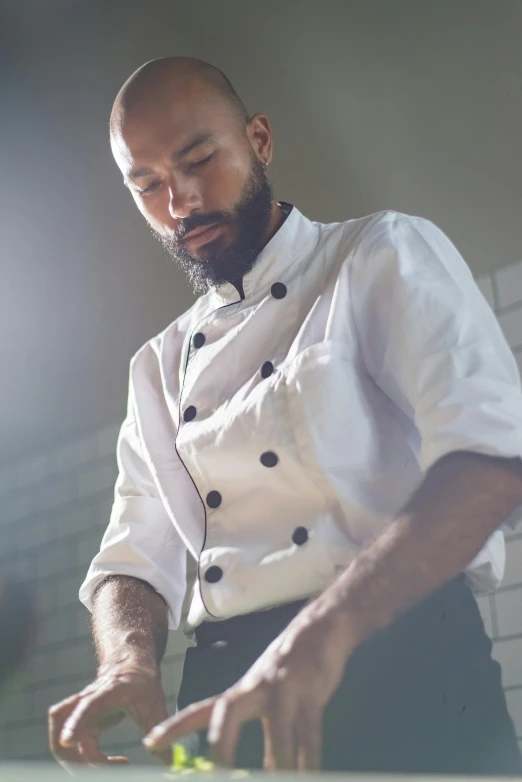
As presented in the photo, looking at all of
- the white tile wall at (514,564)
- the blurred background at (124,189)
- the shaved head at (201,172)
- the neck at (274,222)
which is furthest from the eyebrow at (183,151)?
the white tile wall at (514,564)

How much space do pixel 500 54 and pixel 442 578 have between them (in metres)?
1.13

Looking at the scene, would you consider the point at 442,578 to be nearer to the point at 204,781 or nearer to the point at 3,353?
the point at 204,781

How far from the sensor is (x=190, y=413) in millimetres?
985

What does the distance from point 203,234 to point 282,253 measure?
0.40 feet

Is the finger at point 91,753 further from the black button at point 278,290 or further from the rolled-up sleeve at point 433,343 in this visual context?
the black button at point 278,290

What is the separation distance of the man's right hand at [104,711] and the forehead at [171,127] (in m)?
0.59

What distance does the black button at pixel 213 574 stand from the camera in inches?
34.4

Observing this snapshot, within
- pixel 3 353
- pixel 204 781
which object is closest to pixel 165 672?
pixel 3 353

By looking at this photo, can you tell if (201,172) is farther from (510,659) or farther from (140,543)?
(510,659)

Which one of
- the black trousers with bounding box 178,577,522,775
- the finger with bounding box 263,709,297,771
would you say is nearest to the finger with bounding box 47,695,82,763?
the black trousers with bounding box 178,577,522,775

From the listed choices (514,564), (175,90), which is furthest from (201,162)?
(514,564)

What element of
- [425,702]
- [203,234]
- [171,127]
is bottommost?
[425,702]

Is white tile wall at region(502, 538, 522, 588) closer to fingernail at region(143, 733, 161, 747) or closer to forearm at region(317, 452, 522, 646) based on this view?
forearm at region(317, 452, 522, 646)

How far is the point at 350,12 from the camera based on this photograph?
5.37 feet
